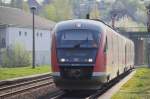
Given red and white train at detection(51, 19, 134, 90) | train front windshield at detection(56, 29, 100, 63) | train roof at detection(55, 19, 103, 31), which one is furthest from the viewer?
train roof at detection(55, 19, 103, 31)

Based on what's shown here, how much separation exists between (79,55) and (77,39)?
0.80 meters

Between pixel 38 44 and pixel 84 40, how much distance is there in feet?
210

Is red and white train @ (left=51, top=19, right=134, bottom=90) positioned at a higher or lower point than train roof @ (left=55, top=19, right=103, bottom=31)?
lower

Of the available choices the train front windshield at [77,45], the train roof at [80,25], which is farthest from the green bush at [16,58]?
Result: the train front windshield at [77,45]

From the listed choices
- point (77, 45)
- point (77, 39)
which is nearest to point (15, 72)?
point (77, 39)

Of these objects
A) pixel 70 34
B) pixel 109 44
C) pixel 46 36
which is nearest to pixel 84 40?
pixel 70 34

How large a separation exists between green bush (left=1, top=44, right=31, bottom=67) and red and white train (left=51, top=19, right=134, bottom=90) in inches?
1704

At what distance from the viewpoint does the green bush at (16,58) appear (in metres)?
65.8

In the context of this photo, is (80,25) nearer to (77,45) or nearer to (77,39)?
(77,39)

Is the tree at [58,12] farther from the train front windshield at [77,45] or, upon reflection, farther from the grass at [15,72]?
the train front windshield at [77,45]

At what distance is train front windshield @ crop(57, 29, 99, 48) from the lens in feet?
72.1

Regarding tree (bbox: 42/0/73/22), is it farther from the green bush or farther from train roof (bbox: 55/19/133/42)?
train roof (bbox: 55/19/133/42)

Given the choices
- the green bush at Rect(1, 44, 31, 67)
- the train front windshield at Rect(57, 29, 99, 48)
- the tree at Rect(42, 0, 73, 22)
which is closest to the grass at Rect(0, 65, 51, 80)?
the train front windshield at Rect(57, 29, 99, 48)

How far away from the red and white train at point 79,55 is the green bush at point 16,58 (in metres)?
43.3
